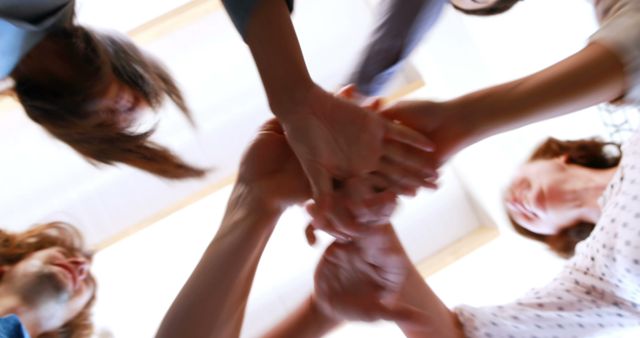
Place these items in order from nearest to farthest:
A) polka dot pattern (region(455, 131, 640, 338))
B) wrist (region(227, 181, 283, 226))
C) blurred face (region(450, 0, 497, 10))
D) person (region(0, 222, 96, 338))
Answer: wrist (region(227, 181, 283, 226)) < polka dot pattern (region(455, 131, 640, 338)) < blurred face (region(450, 0, 497, 10)) < person (region(0, 222, 96, 338))

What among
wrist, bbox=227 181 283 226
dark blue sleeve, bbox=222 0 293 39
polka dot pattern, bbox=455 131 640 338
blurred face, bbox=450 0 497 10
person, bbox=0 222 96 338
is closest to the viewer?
dark blue sleeve, bbox=222 0 293 39

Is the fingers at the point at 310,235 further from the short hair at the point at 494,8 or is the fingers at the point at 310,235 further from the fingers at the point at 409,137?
the short hair at the point at 494,8

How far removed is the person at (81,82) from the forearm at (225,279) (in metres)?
0.29

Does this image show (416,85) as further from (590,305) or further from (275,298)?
(590,305)

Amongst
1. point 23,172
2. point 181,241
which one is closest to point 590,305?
point 181,241

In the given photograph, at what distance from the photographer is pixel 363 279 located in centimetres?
65

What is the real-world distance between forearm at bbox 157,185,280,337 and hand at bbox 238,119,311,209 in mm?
17

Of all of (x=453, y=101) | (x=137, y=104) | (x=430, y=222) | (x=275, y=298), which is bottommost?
(x=275, y=298)

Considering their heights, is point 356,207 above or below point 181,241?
above

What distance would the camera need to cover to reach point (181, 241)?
1369 millimetres

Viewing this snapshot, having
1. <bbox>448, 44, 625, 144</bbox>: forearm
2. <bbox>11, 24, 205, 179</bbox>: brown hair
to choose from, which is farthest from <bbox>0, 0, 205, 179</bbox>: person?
<bbox>448, 44, 625, 144</bbox>: forearm

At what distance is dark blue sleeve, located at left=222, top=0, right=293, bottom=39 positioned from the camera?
0.53m

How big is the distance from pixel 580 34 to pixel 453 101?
80 centimetres

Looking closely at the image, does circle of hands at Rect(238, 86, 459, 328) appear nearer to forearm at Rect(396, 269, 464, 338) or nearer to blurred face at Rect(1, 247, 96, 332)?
forearm at Rect(396, 269, 464, 338)
